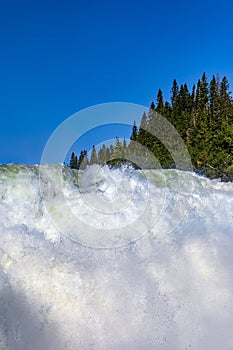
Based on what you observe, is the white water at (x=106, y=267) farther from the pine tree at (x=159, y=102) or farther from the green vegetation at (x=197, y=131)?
the pine tree at (x=159, y=102)

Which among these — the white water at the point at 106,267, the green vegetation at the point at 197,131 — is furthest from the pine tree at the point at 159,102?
Result: the white water at the point at 106,267

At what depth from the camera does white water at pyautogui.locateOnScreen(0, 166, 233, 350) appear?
8328mm

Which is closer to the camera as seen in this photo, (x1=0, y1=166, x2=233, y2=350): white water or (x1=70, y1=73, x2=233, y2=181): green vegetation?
(x1=0, y1=166, x2=233, y2=350): white water

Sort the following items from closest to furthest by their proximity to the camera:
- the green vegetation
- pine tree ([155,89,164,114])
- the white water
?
the white water
the green vegetation
pine tree ([155,89,164,114])

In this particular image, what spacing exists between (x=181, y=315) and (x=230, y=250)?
2349 millimetres

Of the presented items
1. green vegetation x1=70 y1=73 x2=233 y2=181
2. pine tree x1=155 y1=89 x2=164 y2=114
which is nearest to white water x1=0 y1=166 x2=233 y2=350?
green vegetation x1=70 y1=73 x2=233 y2=181

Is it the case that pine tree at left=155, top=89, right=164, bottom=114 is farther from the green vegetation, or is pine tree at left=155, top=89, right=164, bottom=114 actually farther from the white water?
the white water

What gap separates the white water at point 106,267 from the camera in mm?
8328

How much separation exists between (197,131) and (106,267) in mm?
60795

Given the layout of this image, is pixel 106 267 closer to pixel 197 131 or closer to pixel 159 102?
pixel 197 131

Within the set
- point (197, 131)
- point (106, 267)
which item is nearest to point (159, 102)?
point (197, 131)

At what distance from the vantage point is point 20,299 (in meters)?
8.26

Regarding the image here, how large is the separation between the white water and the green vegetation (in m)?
36.6

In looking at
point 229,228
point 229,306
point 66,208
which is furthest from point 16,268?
point 229,228
